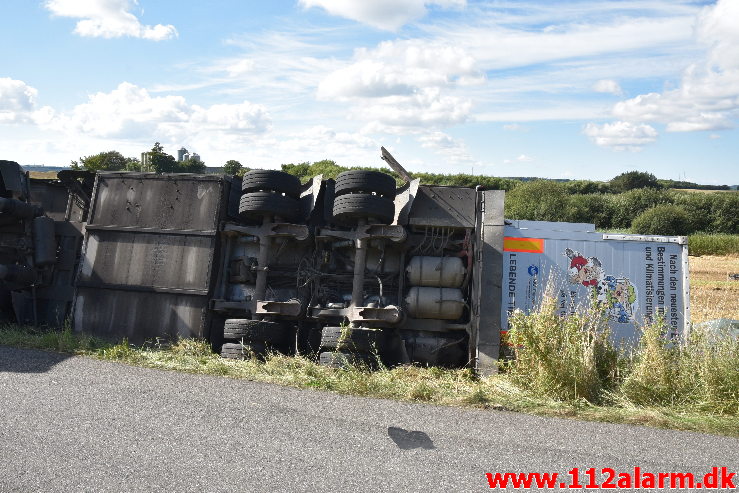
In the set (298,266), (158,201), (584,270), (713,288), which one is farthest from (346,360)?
(713,288)

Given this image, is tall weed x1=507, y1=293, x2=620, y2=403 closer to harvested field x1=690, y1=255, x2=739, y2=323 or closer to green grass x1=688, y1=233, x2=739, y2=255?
harvested field x1=690, y1=255, x2=739, y2=323

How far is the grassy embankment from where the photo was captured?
659cm

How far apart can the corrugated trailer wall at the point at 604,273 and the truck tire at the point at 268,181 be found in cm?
353

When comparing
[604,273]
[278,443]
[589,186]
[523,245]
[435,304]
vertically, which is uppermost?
[589,186]

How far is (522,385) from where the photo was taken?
7.43 metres

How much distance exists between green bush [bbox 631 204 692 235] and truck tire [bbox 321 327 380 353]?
1387 inches

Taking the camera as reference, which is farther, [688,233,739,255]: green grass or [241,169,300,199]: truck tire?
[688,233,739,255]: green grass

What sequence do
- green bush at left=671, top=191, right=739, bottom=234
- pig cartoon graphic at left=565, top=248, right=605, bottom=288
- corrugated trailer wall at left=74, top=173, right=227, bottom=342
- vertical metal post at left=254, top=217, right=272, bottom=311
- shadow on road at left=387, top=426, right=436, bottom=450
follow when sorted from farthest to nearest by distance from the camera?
green bush at left=671, top=191, right=739, bottom=234
corrugated trailer wall at left=74, top=173, right=227, bottom=342
vertical metal post at left=254, top=217, right=272, bottom=311
pig cartoon graphic at left=565, top=248, right=605, bottom=288
shadow on road at left=387, top=426, right=436, bottom=450

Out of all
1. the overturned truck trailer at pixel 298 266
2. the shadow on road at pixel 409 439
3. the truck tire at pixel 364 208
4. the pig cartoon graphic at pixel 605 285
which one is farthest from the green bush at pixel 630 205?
the shadow on road at pixel 409 439

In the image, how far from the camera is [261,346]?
904cm

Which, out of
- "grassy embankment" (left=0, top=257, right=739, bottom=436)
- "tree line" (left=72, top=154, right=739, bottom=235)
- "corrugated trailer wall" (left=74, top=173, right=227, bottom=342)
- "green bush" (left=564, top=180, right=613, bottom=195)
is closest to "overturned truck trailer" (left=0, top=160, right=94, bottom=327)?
"corrugated trailer wall" (left=74, top=173, right=227, bottom=342)

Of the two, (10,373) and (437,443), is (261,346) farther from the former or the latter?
(437,443)

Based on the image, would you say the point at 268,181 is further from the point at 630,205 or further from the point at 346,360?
the point at 630,205

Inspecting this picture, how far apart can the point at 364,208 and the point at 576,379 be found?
3856 millimetres
